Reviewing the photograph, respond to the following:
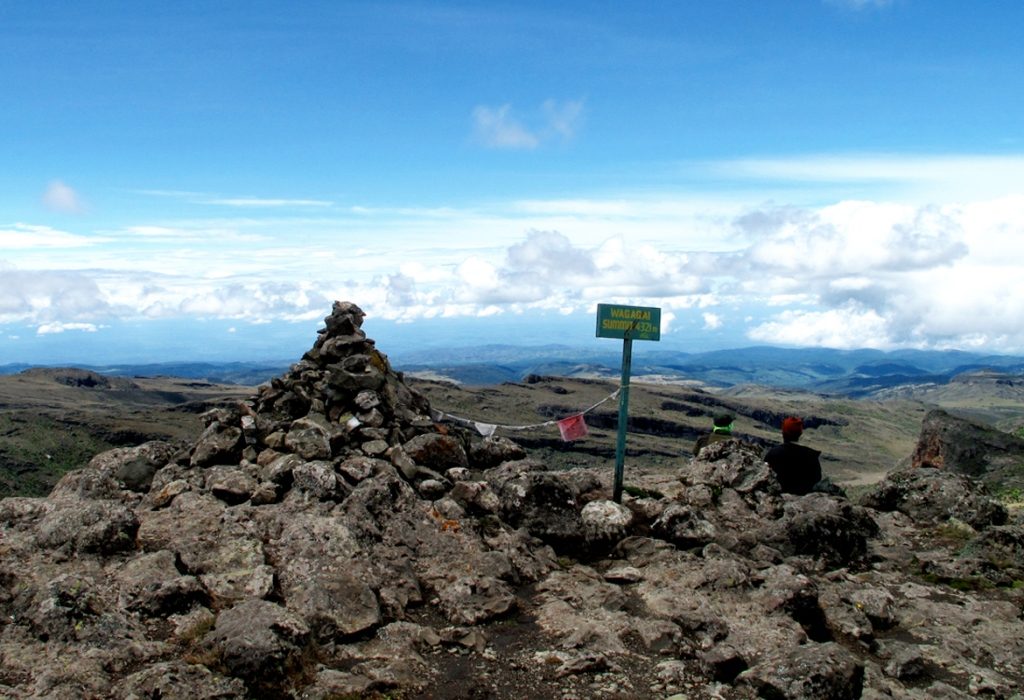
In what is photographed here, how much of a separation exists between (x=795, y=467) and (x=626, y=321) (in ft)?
19.9

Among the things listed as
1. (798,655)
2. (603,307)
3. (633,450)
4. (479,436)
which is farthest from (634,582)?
(633,450)

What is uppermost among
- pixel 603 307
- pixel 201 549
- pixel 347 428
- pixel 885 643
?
pixel 603 307

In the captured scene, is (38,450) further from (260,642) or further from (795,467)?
(260,642)

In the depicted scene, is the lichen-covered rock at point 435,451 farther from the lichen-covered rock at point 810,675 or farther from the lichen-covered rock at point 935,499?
the lichen-covered rock at point 935,499

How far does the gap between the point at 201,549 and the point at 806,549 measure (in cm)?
1224

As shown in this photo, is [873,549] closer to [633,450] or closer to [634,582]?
[634,582]

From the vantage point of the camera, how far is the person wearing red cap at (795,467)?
20.1 m

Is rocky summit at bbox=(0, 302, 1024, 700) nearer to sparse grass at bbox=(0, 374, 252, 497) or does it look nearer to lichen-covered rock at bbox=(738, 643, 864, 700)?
lichen-covered rock at bbox=(738, 643, 864, 700)

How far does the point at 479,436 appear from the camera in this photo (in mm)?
23484

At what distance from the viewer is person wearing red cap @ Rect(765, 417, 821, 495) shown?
→ 2011cm

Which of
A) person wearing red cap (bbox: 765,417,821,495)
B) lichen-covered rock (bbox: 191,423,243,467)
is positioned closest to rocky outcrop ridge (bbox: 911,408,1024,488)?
person wearing red cap (bbox: 765,417,821,495)

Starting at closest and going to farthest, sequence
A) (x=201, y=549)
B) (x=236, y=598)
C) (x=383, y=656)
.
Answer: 1. (x=383, y=656)
2. (x=236, y=598)
3. (x=201, y=549)

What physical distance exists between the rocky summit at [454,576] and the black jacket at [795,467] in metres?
0.43

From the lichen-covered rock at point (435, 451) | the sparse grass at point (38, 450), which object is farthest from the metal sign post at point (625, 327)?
the sparse grass at point (38, 450)
